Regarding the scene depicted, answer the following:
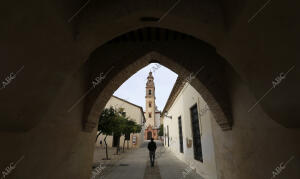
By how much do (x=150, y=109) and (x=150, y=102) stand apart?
1646 mm

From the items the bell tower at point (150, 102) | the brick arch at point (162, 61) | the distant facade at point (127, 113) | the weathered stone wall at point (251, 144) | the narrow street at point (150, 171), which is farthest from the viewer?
the bell tower at point (150, 102)

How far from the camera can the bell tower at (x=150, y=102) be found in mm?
37125

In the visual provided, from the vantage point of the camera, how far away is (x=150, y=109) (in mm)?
37125

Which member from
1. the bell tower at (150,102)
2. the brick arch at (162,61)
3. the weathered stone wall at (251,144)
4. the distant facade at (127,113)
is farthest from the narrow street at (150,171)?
the bell tower at (150,102)

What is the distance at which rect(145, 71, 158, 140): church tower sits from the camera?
37.2 m

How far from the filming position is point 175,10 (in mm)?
2076

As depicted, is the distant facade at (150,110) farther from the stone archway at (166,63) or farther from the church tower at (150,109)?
the stone archway at (166,63)

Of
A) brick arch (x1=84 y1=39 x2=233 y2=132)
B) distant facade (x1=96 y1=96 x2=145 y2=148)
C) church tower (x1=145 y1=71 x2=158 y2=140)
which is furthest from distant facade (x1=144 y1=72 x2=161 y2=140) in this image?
brick arch (x1=84 y1=39 x2=233 y2=132)

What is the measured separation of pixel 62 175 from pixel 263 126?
11.0 ft

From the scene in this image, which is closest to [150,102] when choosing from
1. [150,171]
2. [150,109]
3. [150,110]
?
[150,109]

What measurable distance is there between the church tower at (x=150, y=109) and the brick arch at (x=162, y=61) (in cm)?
3271

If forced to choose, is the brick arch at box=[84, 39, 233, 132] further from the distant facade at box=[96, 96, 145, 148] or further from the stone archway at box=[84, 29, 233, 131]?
the distant facade at box=[96, 96, 145, 148]

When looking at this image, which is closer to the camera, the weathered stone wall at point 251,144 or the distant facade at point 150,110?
the weathered stone wall at point 251,144

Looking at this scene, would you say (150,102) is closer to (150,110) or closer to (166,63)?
(150,110)
